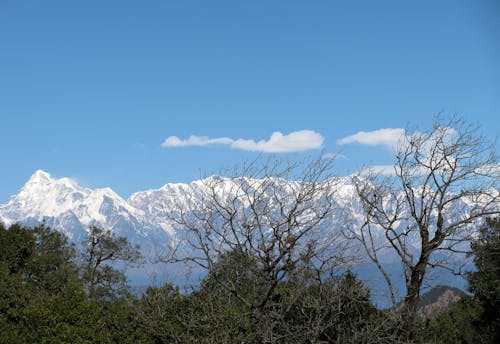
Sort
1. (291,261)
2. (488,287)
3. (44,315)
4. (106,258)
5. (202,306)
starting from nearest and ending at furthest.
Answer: (291,261) → (202,306) → (44,315) → (488,287) → (106,258)

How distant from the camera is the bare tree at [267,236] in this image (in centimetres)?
1634

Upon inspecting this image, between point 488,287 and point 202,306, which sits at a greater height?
point 488,287

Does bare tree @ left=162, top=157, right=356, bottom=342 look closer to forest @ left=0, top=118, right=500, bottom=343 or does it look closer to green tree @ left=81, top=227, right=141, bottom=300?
forest @ left=0, top=118, right=500, bottom=343

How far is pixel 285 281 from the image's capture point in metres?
17.7

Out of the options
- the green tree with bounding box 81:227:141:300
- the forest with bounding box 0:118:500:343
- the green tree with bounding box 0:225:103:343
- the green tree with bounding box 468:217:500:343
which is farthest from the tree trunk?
the green tree with bounding box 81:227:141:300

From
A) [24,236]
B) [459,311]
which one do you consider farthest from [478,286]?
[24,236]

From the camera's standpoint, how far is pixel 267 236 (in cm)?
1747

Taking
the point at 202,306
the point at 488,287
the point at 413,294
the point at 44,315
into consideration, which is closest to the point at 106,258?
the point at 44,315

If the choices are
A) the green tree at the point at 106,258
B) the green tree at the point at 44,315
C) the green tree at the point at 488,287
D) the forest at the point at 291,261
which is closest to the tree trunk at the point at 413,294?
the forest at the point at 291,261

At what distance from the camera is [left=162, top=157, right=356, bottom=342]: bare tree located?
1634cm

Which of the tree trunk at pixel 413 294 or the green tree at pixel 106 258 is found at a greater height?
the green tree at pixel 106 258

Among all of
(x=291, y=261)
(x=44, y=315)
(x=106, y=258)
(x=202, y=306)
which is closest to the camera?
(x=291, y=261)

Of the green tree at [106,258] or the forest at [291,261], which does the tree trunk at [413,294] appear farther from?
the green tree at [106,258]

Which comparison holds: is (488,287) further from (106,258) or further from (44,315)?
(106,258)
